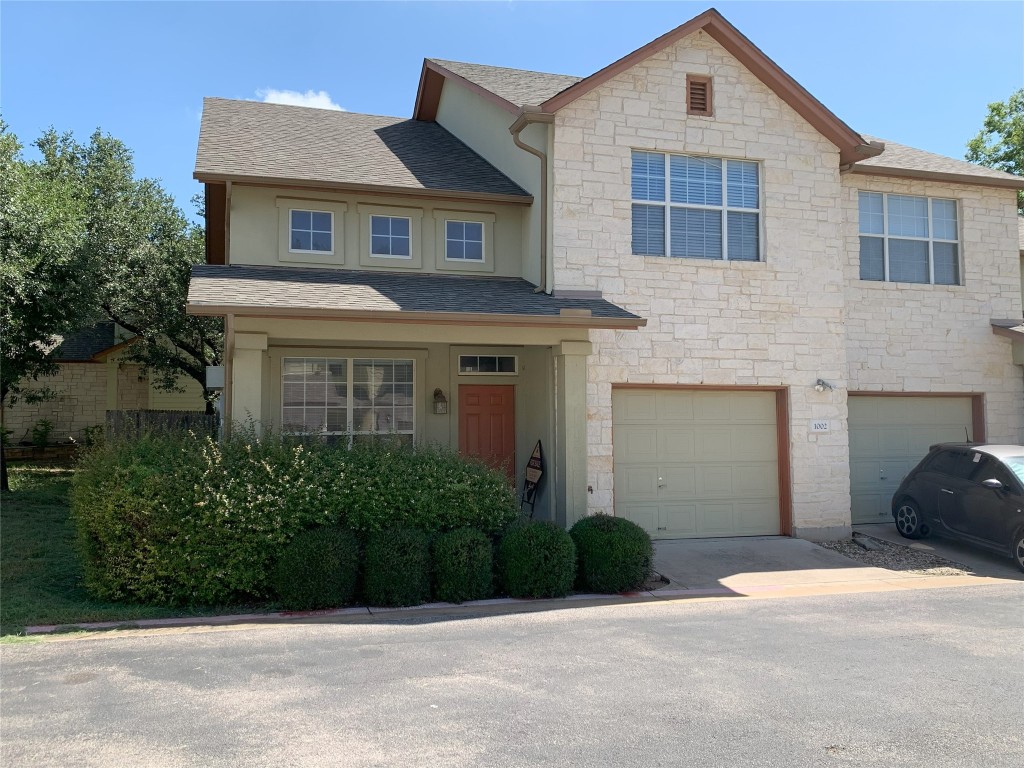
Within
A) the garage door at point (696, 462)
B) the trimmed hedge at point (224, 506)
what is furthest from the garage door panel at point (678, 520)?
the trimmed hedge at point (224, 506)

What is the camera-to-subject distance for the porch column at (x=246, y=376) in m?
9.90

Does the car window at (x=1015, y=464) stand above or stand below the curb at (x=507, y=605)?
above

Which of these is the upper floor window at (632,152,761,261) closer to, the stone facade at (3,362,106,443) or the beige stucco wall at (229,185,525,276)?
the beige stucco wall at (229,185,525,276)

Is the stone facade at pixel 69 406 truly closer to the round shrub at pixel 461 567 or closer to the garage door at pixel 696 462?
the garage door at pixel 696 462

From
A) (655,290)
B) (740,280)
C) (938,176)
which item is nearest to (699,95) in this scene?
(740,280)

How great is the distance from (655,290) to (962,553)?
569cm

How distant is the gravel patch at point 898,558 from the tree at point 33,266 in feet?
44.0

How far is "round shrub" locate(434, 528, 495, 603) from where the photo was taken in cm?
838

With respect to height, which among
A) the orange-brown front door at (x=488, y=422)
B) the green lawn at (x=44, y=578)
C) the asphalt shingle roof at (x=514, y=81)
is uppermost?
the asphalt shingle roof at (x=514, y=81)

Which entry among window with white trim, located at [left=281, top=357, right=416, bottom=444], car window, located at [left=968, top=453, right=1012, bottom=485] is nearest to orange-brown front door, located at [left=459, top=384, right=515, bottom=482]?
window with white trim, located at [left=281, top=357, right=416, bottom=444]

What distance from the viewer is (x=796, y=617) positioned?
8008 mm

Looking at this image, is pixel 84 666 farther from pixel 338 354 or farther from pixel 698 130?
pixel 698 130

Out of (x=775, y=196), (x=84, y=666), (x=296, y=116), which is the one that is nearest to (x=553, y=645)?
(x=84, y=666)

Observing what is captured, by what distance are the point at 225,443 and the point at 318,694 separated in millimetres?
4089
